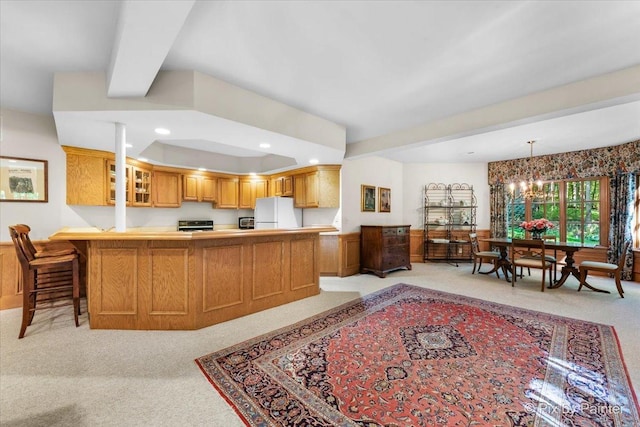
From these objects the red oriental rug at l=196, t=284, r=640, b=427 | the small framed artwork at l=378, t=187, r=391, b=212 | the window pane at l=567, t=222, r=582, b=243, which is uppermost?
the small framed artwork at l=378, t=187, r=391, b=212

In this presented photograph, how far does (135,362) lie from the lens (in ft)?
7.04

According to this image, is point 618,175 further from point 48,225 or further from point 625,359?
point 48,225

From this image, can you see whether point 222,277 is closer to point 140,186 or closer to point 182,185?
point 140,186

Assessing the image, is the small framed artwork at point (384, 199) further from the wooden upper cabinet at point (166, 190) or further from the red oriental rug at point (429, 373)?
the wooden upper cabinet at point (166, 190)

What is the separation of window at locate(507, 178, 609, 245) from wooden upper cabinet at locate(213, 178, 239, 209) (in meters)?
6.94

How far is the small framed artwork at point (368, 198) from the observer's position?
5672 millimetres

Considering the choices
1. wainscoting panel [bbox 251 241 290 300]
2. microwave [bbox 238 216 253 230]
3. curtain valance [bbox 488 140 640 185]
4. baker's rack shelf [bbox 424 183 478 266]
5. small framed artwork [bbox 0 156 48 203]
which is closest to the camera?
wainscoting panel [bbox 251 241 290 300]

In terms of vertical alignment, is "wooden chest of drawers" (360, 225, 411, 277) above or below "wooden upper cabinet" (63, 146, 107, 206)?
below

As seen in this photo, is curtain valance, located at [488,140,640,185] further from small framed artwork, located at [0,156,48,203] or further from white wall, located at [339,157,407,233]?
small framed artwork, located at [0,156,48,203]

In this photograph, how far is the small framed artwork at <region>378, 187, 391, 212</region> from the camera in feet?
20.0

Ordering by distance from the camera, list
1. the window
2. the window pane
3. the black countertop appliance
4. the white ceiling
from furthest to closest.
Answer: the window pane < the black countertop appliance < the window < the white ceiling

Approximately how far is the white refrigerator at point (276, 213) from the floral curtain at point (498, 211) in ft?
16.4

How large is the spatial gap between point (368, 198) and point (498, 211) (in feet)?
11.7

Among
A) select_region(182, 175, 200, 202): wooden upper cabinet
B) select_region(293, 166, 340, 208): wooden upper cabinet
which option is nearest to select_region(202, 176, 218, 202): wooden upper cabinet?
select_region(182, 175, 200, 202): wooden upper cabinet
